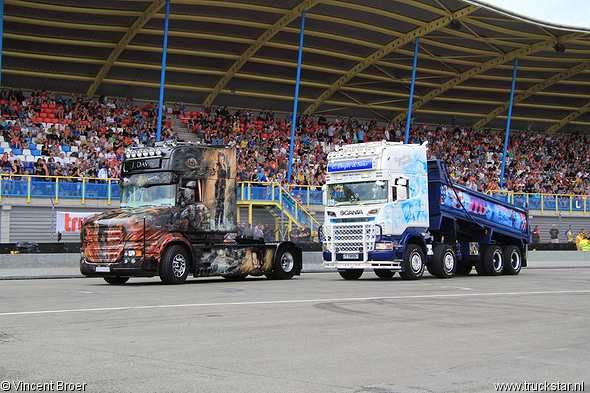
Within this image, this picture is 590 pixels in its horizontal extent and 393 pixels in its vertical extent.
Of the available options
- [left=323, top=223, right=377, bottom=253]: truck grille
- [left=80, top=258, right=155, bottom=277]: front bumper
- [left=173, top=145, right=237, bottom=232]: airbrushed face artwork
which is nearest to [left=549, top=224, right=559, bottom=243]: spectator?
[left=323, top=223, right=377, bottom=253]: truck grille

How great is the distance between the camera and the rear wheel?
20.2 metres

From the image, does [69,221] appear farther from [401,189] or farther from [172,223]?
[401,189]

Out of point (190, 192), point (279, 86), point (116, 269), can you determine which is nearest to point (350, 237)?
point (190, 192)

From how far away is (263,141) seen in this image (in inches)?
1618

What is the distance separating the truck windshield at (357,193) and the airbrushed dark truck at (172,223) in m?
2.88

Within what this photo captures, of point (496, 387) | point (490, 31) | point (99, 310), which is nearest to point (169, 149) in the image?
point (99, 310)

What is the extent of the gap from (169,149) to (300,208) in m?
12.2

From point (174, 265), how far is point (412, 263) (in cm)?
703

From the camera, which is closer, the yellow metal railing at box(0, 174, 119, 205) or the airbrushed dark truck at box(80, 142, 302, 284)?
the airbrushed dark truck at box(80, 142, 302, 284)

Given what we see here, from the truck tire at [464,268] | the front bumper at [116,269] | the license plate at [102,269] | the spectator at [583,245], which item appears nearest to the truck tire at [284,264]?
the front bumper at [116,269]

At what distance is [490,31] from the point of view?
131ft

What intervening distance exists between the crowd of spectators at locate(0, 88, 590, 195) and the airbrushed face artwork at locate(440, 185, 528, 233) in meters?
8.71

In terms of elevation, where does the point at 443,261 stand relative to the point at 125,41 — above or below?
below

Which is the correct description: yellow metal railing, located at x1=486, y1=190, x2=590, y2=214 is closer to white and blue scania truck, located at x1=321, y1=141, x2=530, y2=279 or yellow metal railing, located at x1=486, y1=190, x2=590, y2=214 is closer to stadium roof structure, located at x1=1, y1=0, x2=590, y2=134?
stadium roof structure, located at x1=1, y1=0, x2=590, y2=134
